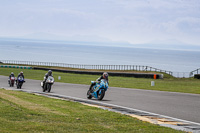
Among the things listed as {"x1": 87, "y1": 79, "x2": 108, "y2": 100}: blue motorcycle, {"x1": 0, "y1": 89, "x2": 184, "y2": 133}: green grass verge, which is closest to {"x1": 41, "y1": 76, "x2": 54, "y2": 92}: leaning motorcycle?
{"x1": 87, "y1": 79, "x2": 108, "y2": 100}: blue motorcycle

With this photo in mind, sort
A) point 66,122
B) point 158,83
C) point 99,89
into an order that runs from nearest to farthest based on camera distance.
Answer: point 66,122 → point 99,89 → point 158,83

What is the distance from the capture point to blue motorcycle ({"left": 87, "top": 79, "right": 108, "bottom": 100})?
17.9 m

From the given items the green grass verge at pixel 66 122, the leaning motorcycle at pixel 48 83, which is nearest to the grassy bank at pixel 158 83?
the leaning motorcycle at pixel 48 83

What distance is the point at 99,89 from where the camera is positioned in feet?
60.6

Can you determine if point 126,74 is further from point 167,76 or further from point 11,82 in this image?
point 11,82

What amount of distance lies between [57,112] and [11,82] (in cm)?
2089

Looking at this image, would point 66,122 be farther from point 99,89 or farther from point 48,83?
point 48,83

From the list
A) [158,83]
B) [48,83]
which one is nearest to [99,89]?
[48,83]

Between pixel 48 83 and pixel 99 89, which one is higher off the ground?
pixel 48 83

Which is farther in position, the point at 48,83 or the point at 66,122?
the point at 48,83

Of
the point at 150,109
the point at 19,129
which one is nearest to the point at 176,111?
the point at 150,109

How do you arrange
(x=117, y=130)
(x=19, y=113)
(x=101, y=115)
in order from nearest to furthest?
1. (x=117, y=130)
2. (x=19, y=113)
3. (x=101, y=115)

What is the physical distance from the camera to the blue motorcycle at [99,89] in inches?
706

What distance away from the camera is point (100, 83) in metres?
18.0
